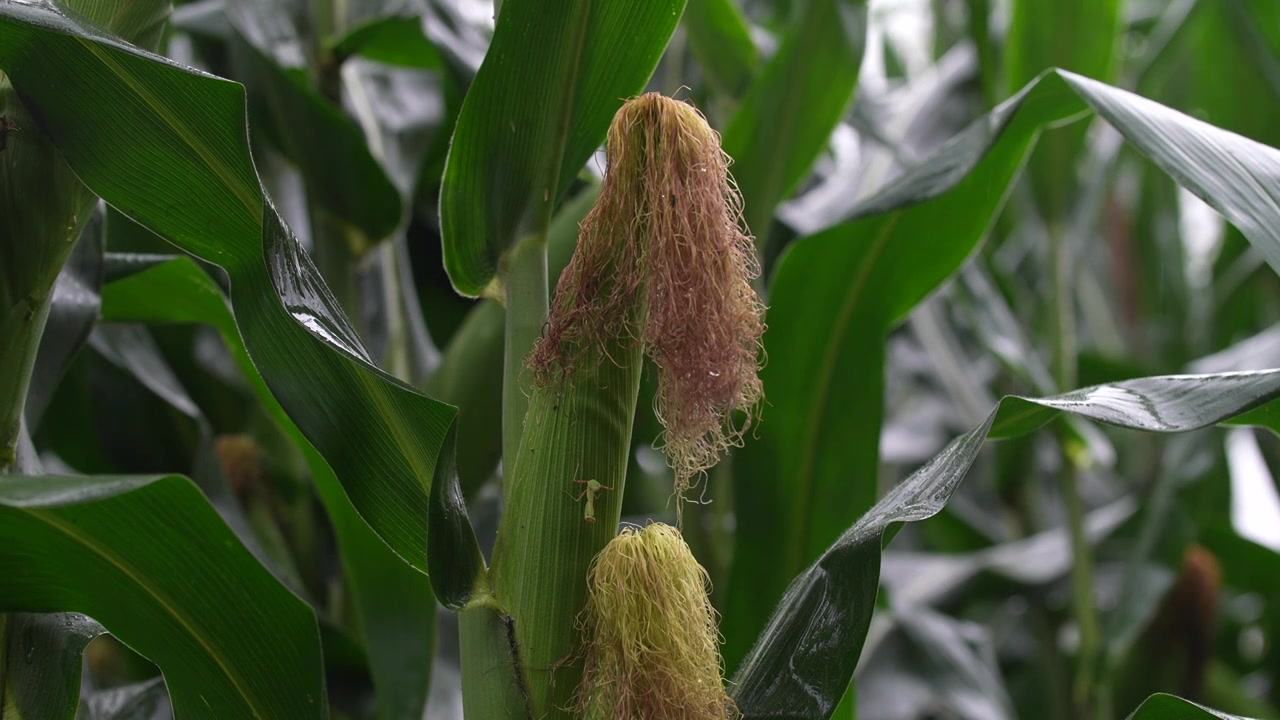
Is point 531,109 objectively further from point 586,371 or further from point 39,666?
point 39,666

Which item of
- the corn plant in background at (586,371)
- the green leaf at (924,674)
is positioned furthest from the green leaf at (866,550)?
the green leaf at (924,674)

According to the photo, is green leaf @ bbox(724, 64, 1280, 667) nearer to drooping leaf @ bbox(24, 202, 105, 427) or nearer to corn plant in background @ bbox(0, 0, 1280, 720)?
corn plant in background @ bbox(0, 0, 1280, 720)

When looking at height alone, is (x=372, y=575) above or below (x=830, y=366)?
below

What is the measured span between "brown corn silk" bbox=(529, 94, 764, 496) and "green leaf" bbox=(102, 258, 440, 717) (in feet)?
0.81

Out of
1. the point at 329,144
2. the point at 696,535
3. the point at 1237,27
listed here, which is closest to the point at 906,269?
the point at 696,535

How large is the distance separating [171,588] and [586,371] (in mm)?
182

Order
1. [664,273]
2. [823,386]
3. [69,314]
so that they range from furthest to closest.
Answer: [823,386], [69,314], [664,273]

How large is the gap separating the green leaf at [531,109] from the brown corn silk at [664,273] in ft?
0.16

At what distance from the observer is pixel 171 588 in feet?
1.40

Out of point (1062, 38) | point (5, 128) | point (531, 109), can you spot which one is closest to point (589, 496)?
point (531, 109)

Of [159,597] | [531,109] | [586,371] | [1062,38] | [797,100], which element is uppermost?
[1062,38]

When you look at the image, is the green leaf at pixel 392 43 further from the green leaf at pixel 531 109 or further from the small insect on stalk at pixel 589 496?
the small insect on stalk at pixel 589 496

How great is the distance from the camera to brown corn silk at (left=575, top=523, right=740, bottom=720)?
1.35 ft

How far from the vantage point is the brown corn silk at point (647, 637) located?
41cm
